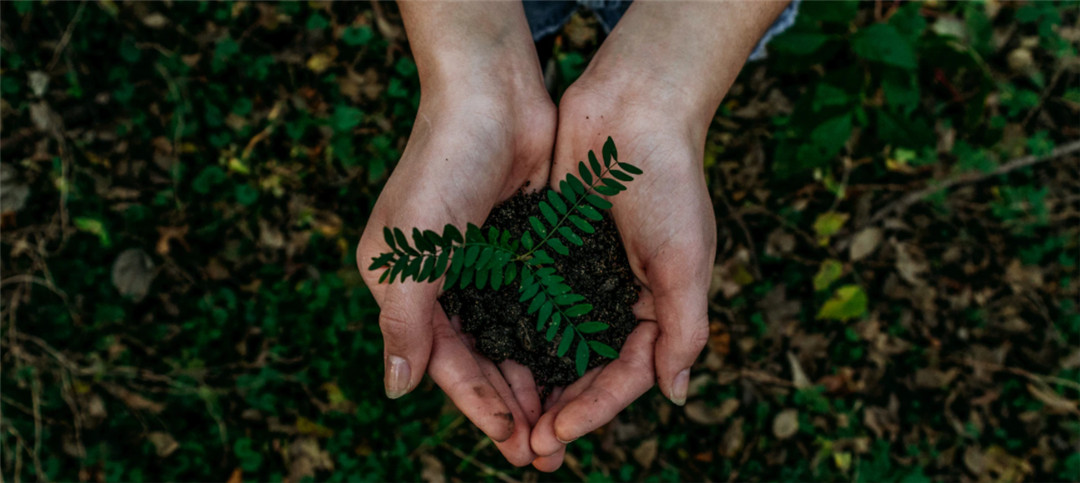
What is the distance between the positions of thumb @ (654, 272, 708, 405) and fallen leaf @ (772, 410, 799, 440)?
142cm

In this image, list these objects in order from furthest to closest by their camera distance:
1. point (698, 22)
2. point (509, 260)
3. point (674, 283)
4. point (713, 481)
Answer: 1. point (713, 481)
2. point (698, 22)
3. point (674, 283)
4. point (509, 260)

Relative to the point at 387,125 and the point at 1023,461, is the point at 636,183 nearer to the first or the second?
the point at 387,125

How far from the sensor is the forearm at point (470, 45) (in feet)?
9.00

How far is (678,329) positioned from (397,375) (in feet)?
3.33

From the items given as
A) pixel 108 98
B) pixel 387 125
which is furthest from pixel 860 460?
pixel 108 98

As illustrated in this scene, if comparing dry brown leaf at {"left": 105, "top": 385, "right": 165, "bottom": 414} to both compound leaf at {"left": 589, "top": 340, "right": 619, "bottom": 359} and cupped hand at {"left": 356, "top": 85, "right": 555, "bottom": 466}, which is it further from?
compound leaf at {"left": 589, "top": 340, "right": 619, "bottom": 359}

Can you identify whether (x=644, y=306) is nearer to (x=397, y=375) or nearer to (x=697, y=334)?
(x=697, y=334)

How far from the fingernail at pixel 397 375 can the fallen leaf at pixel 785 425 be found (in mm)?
2205

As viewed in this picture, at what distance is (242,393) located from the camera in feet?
12.3

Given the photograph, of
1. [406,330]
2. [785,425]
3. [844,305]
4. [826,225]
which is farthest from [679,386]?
[826,225]

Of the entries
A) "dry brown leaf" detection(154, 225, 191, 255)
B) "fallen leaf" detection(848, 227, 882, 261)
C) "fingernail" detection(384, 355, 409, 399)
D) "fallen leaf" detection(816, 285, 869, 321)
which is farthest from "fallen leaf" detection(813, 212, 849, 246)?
"dry brown leaf" detection(154, 225, 191, 255)

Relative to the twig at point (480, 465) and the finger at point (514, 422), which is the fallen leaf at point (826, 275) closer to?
the twig at point (480, 465)

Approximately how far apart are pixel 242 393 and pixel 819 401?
3.10 m

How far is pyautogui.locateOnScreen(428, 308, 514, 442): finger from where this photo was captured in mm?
2434
